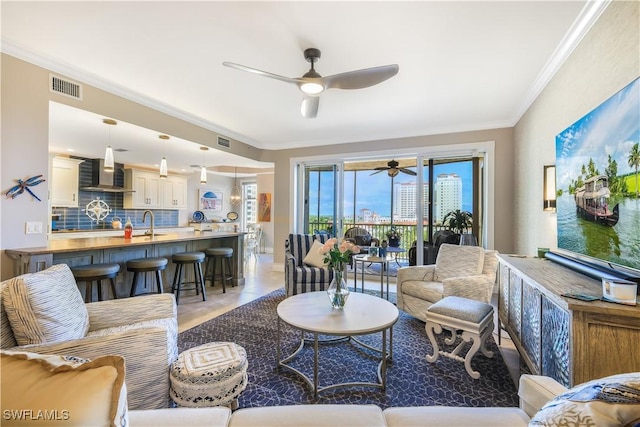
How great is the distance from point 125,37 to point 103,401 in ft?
9.10

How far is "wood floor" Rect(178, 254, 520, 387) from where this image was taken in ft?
8.48

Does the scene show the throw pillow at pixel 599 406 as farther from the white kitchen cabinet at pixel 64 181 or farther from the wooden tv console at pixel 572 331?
the white kitchen cabinet at pixel 64 181

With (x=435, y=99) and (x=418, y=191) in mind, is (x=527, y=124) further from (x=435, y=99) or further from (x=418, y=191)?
(x=418, y=191)

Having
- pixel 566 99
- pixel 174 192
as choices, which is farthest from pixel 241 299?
pixel 174 192

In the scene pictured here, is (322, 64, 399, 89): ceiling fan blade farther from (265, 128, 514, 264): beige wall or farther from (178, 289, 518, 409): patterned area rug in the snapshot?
(265, 128, 514, 264): beige wall

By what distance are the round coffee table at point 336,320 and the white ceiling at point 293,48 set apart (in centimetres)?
219

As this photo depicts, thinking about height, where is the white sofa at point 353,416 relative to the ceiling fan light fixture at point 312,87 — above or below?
below

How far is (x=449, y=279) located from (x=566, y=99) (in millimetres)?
1880

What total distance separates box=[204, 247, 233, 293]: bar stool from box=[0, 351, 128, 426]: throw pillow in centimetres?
372

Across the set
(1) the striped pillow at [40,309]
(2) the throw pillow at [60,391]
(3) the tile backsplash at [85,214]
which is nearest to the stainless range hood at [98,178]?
(3) the tile backsplash at [85,214]

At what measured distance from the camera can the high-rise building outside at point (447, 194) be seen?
15.5 ft

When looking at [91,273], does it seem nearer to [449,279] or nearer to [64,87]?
[64,87]

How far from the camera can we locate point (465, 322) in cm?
213

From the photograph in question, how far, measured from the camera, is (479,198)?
15.3 ft
